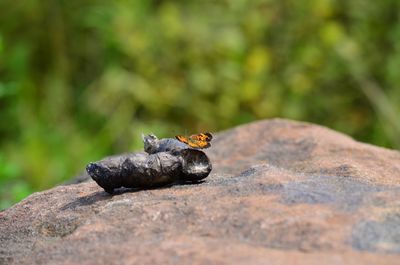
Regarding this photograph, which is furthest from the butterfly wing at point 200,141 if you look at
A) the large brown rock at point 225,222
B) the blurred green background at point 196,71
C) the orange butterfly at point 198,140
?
the blurred green background at point 196,71

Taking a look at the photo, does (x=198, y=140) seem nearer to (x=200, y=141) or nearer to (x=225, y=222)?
(x=200, y=141)

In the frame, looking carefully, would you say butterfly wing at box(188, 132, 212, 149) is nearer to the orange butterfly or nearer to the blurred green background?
the orange butterfly

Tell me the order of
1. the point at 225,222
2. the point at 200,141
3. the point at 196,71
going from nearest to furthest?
the point at 225,222 → the point at 200,141 → the point at 196,71

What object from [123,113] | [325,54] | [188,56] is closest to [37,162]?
[123,113]

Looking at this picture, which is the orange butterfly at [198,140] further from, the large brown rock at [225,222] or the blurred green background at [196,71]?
the blurred green background at [196,71]

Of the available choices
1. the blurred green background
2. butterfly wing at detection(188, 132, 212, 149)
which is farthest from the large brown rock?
the blurred green background

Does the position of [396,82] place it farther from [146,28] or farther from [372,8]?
[146,28]

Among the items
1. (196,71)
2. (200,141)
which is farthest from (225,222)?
(196,71)
